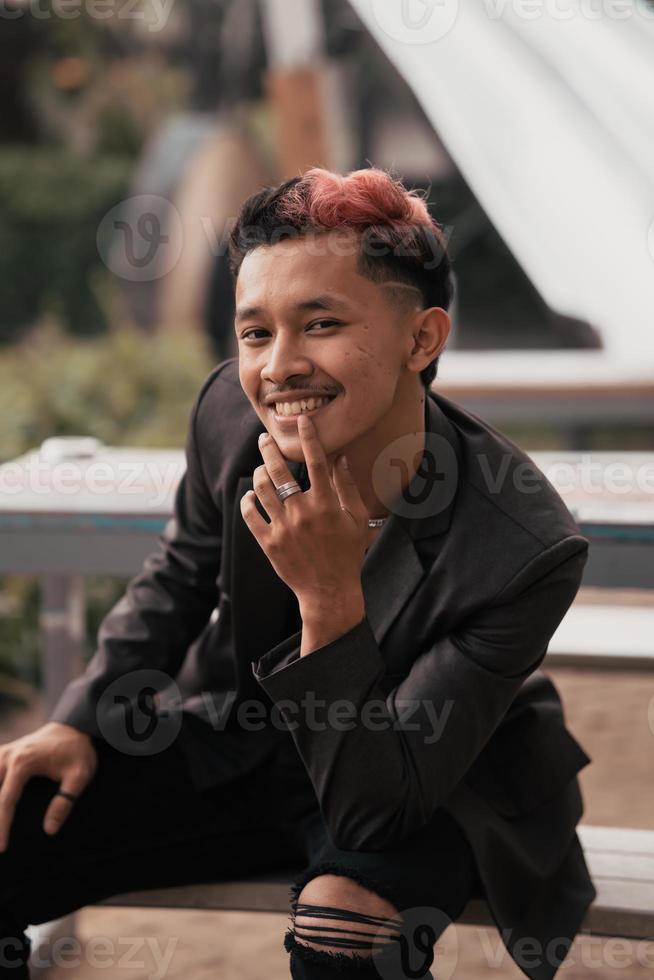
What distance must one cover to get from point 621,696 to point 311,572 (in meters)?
2.81

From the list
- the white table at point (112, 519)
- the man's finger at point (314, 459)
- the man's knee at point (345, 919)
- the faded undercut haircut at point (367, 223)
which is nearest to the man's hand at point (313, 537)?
the man's finger at point (314, 459)

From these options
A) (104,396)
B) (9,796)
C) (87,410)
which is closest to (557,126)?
(104,396)

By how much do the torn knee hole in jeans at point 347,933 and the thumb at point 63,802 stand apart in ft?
1.48

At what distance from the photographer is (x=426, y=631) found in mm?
1814

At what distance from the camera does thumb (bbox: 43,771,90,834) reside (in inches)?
77.5

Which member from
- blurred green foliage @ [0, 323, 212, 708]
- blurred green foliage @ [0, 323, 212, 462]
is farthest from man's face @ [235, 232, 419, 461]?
blurred green foliage @ [0, 323, 212, 462]

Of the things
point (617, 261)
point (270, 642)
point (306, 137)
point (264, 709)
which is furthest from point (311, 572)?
point (306, 137)

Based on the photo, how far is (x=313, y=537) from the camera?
1689 millimetres

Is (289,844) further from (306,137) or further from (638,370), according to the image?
(306,137)

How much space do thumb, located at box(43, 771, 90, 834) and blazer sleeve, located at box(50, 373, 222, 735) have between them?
0.43 ft

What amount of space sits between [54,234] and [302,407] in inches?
447

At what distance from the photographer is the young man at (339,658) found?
1691mm

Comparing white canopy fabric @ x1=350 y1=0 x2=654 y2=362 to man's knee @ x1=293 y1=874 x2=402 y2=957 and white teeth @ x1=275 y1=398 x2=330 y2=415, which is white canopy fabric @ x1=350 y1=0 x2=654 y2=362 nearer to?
white teeth @ x1=275 y1=398 x2=330 y2=415

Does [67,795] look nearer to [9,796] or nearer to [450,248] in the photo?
[9,796]
